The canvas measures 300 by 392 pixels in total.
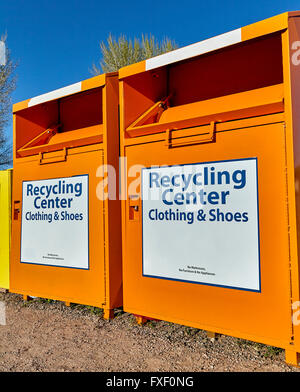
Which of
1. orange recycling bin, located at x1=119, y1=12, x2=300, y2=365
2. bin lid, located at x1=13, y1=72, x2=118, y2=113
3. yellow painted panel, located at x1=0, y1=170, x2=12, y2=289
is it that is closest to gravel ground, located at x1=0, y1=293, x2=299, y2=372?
orange recycling bin, located at x1=119, y1=12, x2=300, y2=365

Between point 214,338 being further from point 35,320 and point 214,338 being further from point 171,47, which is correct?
point 171,47

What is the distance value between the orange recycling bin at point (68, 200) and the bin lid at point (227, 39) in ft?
1.86

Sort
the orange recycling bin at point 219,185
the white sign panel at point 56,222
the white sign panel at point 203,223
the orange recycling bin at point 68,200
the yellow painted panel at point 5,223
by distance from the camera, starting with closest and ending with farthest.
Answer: the orange recycling bin at point 219,185, the white sign panel at point 203,223, the orange recycling bin at point 68,200, the white sign panel at point 56,222, the yellow painted panel at point 5,223

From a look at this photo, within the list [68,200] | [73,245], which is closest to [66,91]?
[68,200]

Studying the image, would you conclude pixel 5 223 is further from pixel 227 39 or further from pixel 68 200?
pixel 227 39

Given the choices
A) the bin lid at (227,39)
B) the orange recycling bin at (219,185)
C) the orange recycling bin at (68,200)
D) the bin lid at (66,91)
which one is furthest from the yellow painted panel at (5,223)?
the bin lid at (227,39)

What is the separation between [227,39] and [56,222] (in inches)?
92.7

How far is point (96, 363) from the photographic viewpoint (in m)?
2.48

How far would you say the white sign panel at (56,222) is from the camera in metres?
3.35

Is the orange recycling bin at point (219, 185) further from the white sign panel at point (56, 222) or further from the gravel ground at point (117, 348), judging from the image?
the white sign panel at point (56, 222)

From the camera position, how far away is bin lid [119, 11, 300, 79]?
2.25 meters

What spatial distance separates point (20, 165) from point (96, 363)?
2413mm

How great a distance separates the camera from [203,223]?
2.59 m
